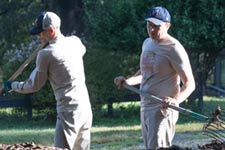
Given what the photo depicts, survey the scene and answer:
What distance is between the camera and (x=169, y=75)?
6.82 m

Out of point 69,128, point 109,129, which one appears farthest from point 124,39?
point 69,128

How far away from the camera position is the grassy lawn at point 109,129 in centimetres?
1307

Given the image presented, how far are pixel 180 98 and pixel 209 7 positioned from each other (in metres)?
9.94

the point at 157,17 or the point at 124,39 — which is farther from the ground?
the point at 157,17

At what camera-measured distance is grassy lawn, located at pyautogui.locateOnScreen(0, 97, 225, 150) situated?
13.1m

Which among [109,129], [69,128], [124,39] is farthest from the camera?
[124,39]

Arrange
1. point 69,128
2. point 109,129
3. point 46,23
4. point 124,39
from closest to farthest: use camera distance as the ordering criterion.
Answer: point 46,23 → point 69,128 → point 109,129 → point 124,39

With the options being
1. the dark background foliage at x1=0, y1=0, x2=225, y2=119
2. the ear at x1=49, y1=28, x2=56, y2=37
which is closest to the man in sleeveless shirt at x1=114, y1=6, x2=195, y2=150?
the ear at x1=49, y1=28, x2=56, y2=37

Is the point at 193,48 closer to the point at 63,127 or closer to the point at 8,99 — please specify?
the point at 8,99

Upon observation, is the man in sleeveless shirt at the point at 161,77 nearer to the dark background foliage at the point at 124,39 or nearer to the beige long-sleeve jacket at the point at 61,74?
the beige long-sleeve jacket at the point at 61,74

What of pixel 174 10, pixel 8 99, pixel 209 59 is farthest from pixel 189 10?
pixel 8 99

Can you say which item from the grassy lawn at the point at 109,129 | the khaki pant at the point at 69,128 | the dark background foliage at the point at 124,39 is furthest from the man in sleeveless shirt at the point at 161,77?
the dark background foliage at the point at 124,39

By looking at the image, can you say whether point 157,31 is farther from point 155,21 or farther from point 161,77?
point 161,77

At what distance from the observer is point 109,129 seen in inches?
606
